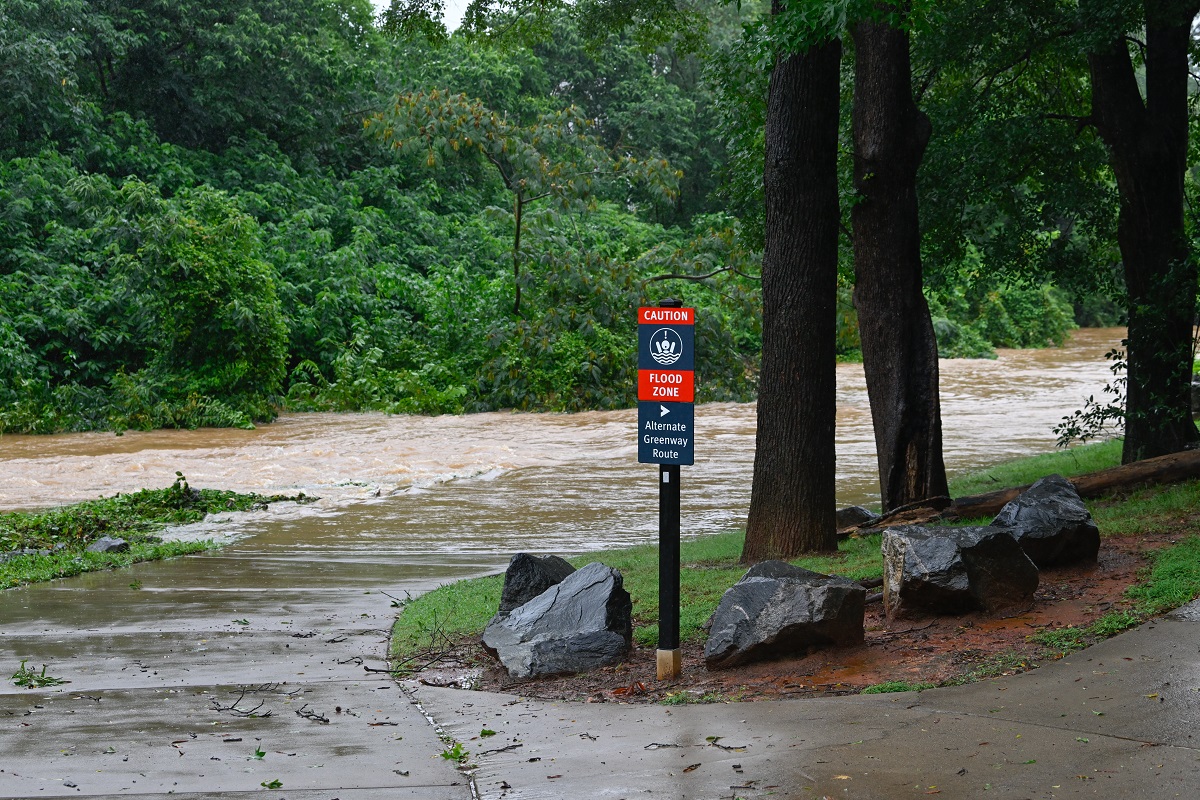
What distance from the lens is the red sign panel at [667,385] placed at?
6129 millimetres

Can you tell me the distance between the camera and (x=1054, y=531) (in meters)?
7.49

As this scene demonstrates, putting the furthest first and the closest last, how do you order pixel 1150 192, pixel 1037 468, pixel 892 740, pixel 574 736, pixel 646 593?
pixel 1037 468 → pixel 1150 192 → pixel 646 593 → pixel 574 736 → pixel 892 740

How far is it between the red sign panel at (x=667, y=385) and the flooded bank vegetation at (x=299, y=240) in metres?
9.80

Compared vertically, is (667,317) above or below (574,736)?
above

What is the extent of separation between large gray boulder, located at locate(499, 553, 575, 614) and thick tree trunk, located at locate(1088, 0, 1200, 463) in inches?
292

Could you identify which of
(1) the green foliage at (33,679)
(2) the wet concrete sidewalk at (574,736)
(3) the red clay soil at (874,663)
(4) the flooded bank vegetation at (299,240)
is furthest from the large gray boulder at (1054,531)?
(4) the flooded bank vegetation at (299,240)

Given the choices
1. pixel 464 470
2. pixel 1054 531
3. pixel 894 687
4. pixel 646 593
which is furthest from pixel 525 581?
pixel 464 470

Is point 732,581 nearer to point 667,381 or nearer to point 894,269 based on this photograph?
point 667,381

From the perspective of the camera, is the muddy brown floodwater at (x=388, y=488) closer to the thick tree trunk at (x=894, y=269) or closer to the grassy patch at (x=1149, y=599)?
the thick tree trunk at (x=894, y=269)

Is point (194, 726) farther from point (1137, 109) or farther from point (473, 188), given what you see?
point (473, 188)

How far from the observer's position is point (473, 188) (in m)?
43.9

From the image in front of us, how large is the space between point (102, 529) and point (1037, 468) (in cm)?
1163

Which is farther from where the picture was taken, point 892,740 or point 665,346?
point 665,346

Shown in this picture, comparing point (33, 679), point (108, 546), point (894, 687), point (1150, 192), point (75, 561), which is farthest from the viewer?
point (1150, 192)
